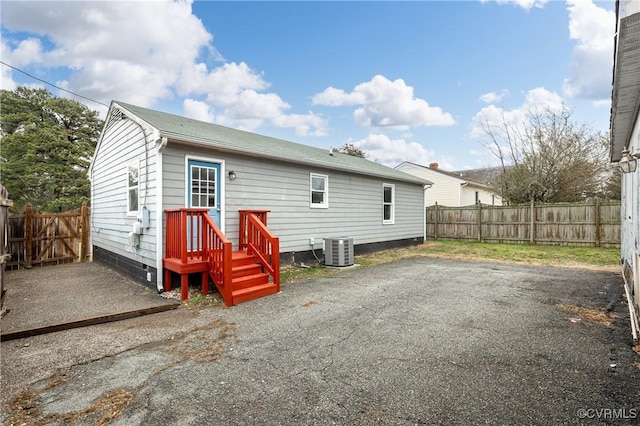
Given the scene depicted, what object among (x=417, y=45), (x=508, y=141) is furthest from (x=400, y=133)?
(x=417, y=45)

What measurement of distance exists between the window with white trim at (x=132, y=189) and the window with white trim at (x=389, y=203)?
8.15m

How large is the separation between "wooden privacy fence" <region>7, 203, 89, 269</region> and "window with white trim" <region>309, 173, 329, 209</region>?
761cm

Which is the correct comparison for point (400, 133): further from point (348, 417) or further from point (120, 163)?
point (348, 417)

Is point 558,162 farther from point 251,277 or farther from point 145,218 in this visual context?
point 145,218

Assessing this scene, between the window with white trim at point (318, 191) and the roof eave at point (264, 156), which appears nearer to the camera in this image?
the roof eave at point (264, 156)

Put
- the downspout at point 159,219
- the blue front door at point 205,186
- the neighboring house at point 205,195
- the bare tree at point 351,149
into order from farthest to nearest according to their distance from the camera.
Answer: the bare tree at point 351,149, the blue front door at point 205,186, the neighboring house at point 205,195, the downspout at point 159,219

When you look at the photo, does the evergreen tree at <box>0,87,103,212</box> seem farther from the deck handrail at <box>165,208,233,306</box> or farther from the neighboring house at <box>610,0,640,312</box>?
the neighboring house at <box>610,0,640,312</box>

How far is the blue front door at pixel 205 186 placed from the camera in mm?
6305

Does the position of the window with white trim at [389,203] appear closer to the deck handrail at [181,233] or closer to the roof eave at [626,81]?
the roof eave at [626,81]

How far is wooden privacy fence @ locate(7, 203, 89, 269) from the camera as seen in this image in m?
9.01

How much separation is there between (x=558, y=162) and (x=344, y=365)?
55.2 ft

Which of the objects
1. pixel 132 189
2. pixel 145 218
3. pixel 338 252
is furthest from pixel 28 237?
pixel 338 252

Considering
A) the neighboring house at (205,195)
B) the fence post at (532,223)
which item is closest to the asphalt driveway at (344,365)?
the neighboring house at (205,195)

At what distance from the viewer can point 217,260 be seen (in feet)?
17.7
